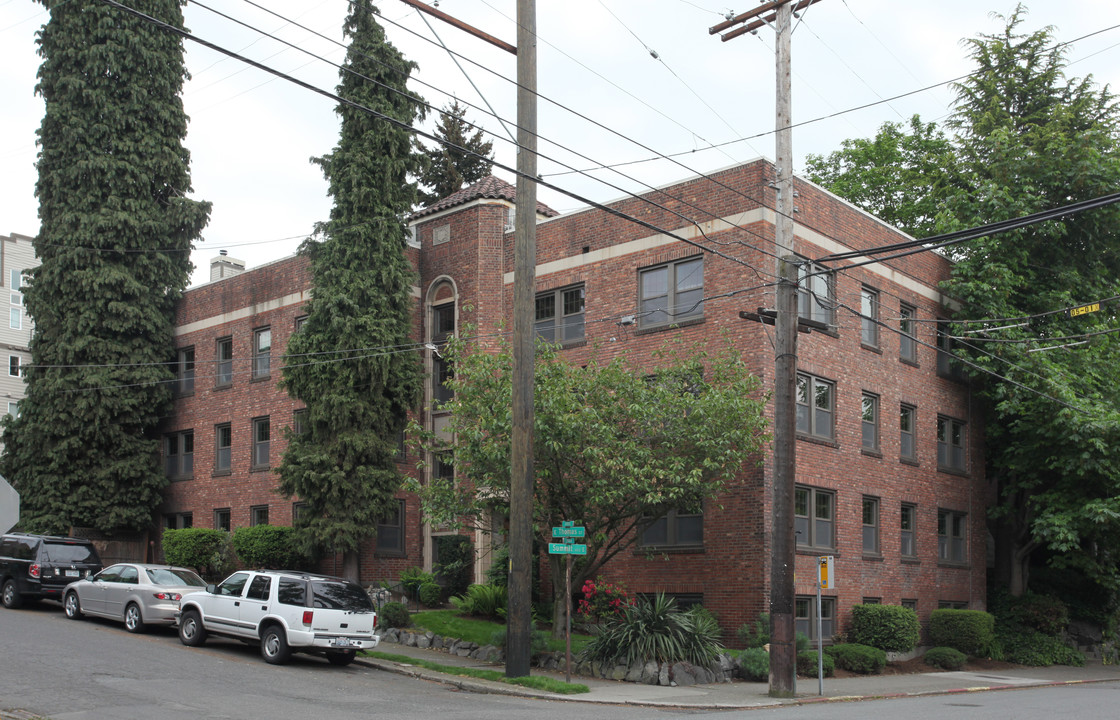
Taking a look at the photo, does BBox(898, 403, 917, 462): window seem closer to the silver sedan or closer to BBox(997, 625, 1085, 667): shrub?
BBox(997, 625, 1085, 667): shrub

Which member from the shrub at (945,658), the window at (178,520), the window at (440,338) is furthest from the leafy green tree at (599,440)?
the window at (178,520)

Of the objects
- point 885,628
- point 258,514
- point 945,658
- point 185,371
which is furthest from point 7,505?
point 185,371

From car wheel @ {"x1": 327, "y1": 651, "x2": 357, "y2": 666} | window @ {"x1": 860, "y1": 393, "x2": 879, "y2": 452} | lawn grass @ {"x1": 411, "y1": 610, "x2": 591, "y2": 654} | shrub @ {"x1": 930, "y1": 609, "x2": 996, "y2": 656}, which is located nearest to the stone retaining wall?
lawn grass @ {"x1": 411, "y1": 610, "x2": 591, "y2": 654}

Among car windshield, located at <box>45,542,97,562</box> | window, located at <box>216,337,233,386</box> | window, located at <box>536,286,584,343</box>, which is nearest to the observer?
car windshield, located at <box>45,542,97,562</box>

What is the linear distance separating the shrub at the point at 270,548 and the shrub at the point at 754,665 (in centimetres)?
1402

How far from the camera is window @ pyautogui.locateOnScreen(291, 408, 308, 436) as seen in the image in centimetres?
2858

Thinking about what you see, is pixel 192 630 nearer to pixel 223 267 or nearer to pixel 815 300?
pixel 815 300

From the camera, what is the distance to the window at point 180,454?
120 feet

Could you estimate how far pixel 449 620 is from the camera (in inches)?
981

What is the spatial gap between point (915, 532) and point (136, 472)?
78.7ft

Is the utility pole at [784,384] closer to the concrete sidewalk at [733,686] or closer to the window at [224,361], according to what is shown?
the concrete sidewalk at [733,686]

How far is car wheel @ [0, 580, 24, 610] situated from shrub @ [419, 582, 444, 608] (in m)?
9.60

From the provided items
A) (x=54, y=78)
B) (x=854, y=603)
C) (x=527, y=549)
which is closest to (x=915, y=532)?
(x=854, y=603)

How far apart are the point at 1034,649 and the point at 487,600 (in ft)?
49.9
